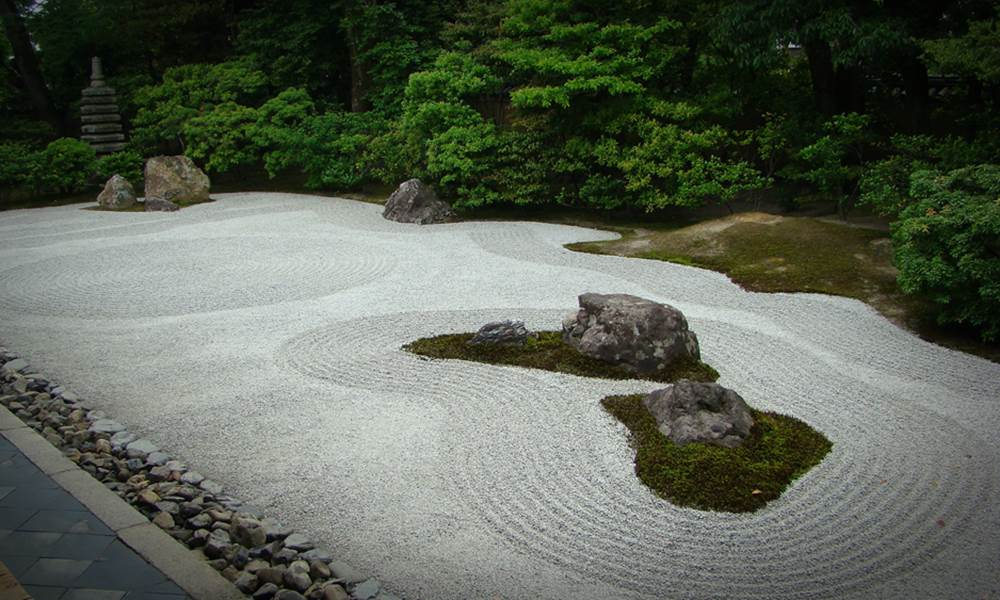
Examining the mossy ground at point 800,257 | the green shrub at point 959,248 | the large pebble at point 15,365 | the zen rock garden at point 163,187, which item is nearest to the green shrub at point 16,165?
the zen rock garden at point 163,187

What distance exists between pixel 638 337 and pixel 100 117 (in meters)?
20.1

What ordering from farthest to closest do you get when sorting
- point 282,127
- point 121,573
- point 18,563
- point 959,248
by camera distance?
point 282,127, point 959,248, point 18,563, point 121,573

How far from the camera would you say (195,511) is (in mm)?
4348

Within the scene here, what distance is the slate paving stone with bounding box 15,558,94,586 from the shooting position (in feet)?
11.6

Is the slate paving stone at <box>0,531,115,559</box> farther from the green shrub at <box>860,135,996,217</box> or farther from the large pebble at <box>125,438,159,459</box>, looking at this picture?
the green shrub at <box>860,135,996,217</box>

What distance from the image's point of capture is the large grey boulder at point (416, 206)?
49.3 feet

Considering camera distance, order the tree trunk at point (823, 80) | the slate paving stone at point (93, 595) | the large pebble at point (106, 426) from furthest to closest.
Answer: the tree trunk at point (823, 80)
the large pebble at point (106, 426)
the slate paving stone at point (93, 595)

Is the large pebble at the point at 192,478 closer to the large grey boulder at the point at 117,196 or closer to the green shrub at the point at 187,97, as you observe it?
the large grey boulder at the point at 117,196

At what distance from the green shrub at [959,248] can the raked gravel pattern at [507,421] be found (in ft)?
1.77

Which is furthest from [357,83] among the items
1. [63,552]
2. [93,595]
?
[93,595]

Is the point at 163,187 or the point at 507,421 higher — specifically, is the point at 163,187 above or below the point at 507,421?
above

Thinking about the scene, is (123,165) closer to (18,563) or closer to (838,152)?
(838,152)

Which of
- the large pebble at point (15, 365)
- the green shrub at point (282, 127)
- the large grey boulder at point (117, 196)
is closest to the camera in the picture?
the large pebble at point (15, 365)

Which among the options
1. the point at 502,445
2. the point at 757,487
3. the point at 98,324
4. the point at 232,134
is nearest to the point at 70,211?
the point at 232,134
